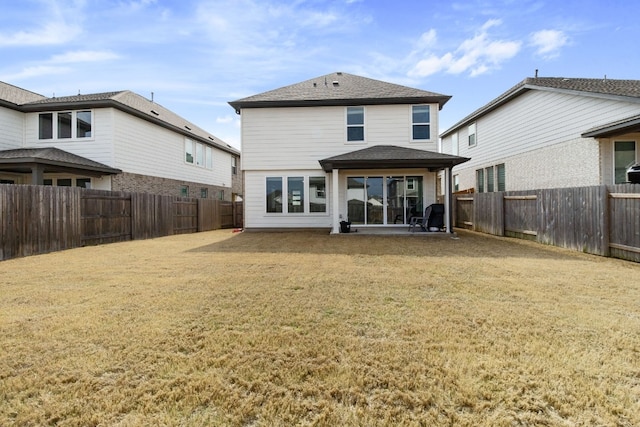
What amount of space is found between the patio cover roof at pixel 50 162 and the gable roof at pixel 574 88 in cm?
1733

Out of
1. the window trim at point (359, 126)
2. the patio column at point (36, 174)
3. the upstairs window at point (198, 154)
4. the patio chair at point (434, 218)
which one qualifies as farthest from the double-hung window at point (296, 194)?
the patio column at point (36, 174)

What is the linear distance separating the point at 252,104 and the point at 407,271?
1084 cm

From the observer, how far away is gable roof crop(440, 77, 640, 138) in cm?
986

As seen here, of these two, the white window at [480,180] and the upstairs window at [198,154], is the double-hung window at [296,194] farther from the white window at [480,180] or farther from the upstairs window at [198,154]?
the white window at [480,180]

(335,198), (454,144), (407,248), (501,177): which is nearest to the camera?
(407,248)

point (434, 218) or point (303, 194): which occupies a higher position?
point (303, 194)

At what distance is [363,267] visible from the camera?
21.5 feet

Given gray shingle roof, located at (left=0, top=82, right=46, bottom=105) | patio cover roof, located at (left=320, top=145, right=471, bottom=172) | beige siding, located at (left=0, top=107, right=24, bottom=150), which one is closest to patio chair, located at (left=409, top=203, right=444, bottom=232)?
patio cover roof, located at (left=320, top=145, right=471, bottom=172)

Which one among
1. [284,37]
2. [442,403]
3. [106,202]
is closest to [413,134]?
[284,37]

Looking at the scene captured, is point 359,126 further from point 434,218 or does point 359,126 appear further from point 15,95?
point 15,95

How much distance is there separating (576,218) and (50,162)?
17.1 metres

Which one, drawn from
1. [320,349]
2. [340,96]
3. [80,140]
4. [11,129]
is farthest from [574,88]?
[11,129]

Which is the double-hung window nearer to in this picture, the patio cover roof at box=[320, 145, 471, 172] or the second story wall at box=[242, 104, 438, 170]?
the second story wall at box=[242, 104, 438, 170]

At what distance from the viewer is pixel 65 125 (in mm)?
14297
